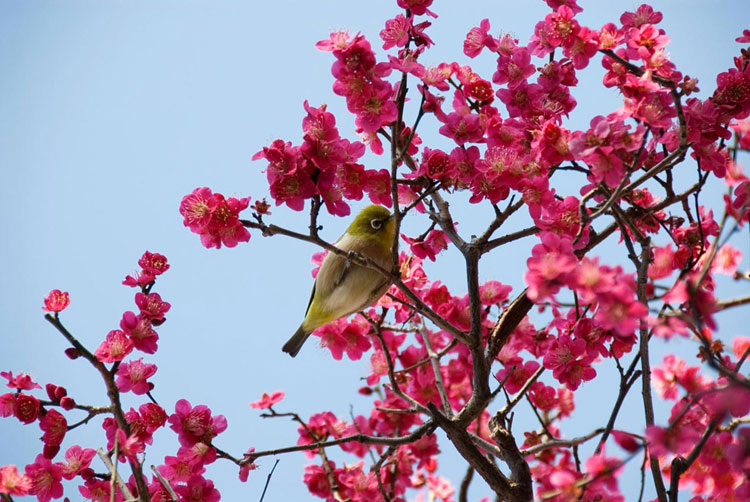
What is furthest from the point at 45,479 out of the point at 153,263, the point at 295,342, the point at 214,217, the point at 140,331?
the point at 295,342

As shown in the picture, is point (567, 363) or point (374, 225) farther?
point (374, 225)

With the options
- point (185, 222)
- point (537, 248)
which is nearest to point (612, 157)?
point (537, 248)

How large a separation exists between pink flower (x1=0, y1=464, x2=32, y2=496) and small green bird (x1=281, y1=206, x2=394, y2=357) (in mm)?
1304

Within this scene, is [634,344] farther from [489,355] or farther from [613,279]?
[613,279]

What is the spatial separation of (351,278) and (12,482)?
1389 mm

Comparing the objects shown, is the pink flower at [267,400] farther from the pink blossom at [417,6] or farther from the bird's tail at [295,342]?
the pink blossom at [417,6]

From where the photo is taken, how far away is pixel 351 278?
277 cm

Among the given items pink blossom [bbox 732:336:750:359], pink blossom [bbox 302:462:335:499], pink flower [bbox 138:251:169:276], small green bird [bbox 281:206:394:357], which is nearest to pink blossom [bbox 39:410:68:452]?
pink flower [bbox 138:251:169:276]

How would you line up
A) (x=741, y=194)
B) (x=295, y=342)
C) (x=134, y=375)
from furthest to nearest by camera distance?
(x=295, y=342) < (x=134, y=375) < (x=741, y=194)

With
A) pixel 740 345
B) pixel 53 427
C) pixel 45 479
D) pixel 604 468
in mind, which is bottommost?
pixel 604 468

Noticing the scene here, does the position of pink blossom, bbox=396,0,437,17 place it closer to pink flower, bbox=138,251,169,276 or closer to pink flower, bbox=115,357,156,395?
pink flower, bbox=138,251,169,276

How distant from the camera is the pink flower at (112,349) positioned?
2016 mm

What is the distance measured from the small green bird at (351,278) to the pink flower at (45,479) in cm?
118

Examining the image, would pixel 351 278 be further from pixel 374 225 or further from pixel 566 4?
pixel 566 4
